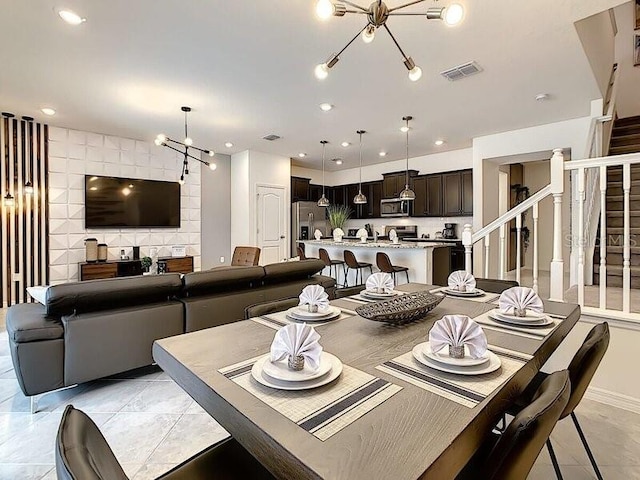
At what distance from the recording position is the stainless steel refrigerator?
26.9ft

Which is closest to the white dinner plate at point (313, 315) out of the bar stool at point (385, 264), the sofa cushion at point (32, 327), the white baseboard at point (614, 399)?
the sofa cushion at point (32, 327)

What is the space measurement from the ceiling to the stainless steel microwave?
2.56 m

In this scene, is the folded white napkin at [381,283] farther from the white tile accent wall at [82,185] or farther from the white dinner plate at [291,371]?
the white tile accent wall at [82,185]

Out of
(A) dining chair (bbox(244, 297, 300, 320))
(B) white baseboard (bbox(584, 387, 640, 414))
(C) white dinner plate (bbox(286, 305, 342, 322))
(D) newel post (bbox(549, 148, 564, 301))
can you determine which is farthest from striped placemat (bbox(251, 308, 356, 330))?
(B) white baseboard (bbox(584, 387, 640, 414))

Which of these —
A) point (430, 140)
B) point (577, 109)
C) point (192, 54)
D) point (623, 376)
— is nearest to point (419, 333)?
point (623, 376)

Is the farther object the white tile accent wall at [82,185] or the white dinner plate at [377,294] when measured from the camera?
the white tile accent wall at [82,185]

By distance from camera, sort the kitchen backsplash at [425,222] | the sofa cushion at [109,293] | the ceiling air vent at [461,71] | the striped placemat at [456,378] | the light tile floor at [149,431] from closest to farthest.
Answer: the striped placemat at [456,378], the light tile floor at [149,431], the sofa cushion at [109,293], the ceiling air vent at [461,71], the kitchen backsplash at [425,222]

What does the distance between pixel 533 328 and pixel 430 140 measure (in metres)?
5.60

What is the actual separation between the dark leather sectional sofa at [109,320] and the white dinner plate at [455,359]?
85.4 inches

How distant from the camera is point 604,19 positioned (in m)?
4.06

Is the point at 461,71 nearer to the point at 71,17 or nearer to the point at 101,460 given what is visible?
the point at 71,17

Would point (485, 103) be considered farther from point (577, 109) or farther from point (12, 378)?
point (12, 378)

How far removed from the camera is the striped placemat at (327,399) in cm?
79

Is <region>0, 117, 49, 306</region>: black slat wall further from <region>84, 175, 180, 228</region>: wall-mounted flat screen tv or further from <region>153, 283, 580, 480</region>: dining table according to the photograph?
<region>153, 283, 580, 480</region>: dining table
